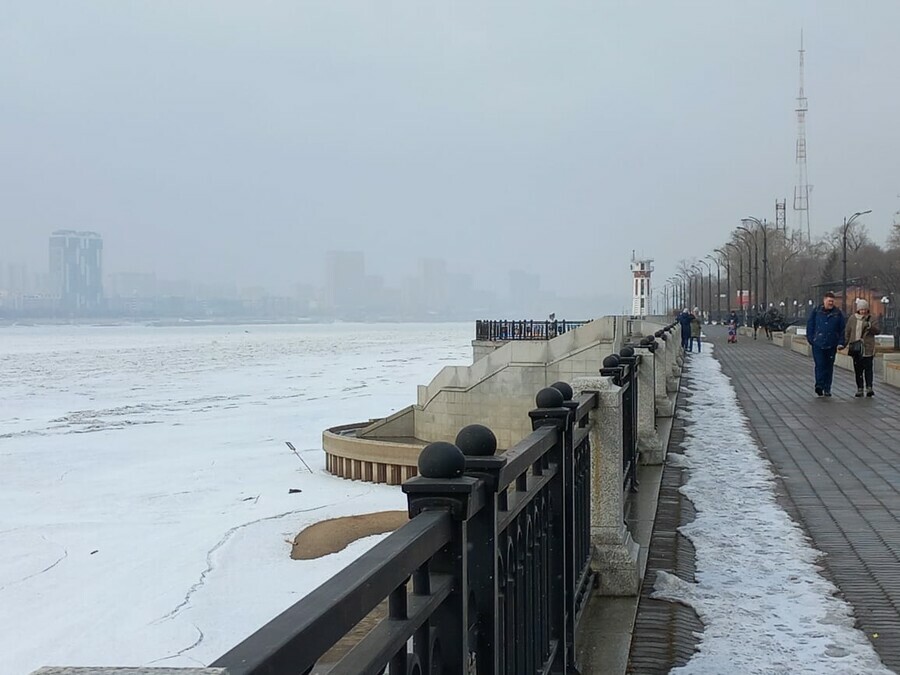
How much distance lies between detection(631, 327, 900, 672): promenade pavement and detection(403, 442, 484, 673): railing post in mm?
2260

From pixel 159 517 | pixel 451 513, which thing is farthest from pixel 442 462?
pixel 159 517

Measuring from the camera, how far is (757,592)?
549 centimetres

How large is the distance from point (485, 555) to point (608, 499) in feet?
9.42

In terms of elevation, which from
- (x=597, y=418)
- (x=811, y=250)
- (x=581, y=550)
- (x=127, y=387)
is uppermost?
(x=811, y=250)

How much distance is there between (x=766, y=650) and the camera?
4.58 metres

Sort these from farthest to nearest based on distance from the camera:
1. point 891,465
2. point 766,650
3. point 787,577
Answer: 1. point 891,465
2. point 787,577
3. point 766,650

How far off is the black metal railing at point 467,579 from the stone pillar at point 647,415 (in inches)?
197

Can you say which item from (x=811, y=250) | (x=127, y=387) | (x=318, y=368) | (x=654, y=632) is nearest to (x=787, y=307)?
(x=811, y=250)

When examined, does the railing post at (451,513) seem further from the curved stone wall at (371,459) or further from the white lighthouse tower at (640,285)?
the white lighthouse tower at (640,285)

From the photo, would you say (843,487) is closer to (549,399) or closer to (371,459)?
(549,399)

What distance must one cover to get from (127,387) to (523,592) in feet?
194

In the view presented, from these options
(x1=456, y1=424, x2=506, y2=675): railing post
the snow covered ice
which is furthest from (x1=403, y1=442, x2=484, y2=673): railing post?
the snow covered ice

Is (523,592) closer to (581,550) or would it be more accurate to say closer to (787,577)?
(581,550)

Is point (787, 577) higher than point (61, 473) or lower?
higher
